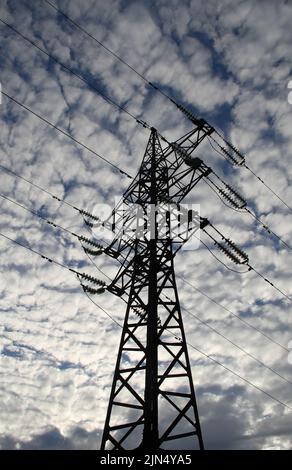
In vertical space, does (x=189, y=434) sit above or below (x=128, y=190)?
below

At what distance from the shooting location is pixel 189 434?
9.80 meters

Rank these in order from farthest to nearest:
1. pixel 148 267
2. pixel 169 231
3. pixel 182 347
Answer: pixel 169 231, pixel 148 267, pixel 182 347

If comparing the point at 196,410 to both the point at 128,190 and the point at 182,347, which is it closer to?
the point at 182,347

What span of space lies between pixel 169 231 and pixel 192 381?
238 inches

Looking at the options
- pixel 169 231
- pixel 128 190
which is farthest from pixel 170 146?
pixel 169 231

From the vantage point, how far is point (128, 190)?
16.6 m

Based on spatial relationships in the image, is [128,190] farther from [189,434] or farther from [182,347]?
[189,434]
